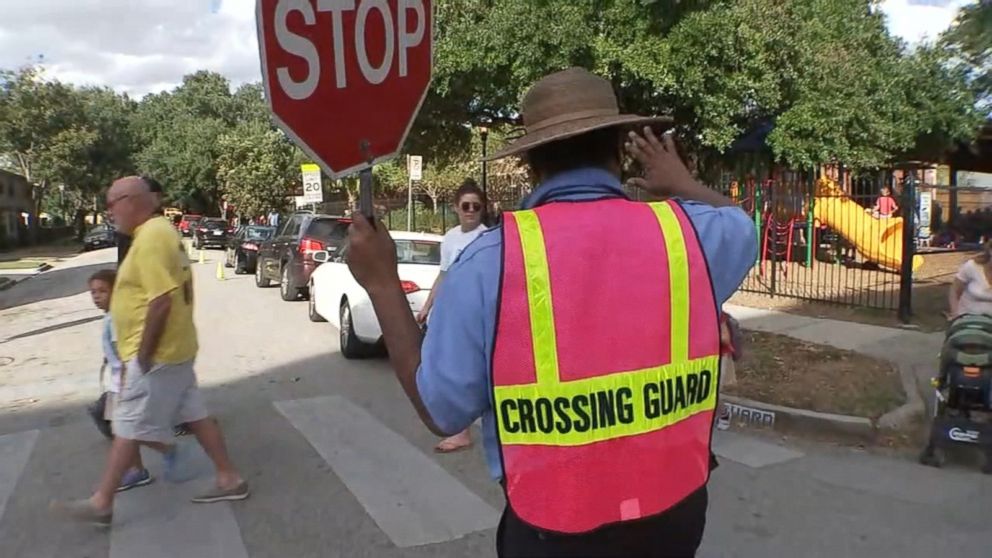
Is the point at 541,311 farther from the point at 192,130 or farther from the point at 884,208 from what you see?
the point at 192,130

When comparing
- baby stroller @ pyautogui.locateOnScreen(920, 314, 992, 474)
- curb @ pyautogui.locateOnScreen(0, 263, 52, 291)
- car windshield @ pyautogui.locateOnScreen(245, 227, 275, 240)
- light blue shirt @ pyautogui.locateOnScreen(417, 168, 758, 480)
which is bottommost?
curb @ pyautogui.locateOnScreen(0, 263, 52, 291)

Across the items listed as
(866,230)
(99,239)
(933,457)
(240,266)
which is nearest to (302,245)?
(240,266)

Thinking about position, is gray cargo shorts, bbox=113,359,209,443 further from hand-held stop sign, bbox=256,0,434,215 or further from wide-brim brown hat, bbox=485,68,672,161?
wide-brim brown hat, bbox=485,68,672,161

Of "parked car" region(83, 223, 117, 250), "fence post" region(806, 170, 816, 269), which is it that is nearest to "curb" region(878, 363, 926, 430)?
"fence post" region(806, 170, 816, 269)

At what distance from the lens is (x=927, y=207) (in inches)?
749

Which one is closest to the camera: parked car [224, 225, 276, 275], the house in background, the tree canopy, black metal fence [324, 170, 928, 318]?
black metal fence [324, 170, 928, 318]

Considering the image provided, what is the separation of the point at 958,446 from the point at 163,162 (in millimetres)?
64810

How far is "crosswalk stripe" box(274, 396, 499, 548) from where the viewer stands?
4.70 metres

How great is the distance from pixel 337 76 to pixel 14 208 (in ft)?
200

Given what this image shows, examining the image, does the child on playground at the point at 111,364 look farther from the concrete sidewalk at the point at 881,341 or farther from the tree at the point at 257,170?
the tree at the point at 257,170

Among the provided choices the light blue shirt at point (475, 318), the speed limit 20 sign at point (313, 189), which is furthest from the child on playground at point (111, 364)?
the speed limit 20 sign at point (313, 189)

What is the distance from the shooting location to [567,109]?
6.03 feet

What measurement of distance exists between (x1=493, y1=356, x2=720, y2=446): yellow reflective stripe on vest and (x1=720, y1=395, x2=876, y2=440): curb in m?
5.05

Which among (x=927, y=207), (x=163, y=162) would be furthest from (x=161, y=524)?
(x=163, y=162)
